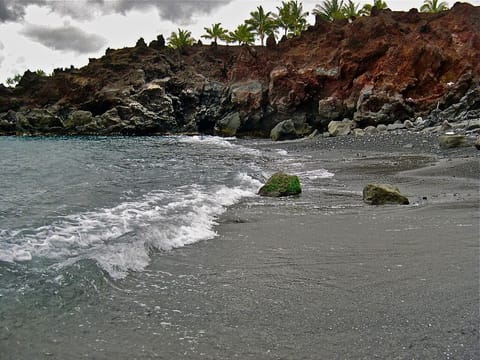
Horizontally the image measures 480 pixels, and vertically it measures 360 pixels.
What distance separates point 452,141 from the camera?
620 inches

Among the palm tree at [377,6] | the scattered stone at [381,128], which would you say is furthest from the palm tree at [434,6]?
the scattered stone at [381,128]

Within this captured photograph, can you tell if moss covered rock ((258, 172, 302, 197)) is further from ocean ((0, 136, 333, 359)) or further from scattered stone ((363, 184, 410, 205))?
scattered stone ((363, 184, 410, 205))

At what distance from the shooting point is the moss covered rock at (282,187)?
938cm

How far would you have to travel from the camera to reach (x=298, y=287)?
3.95 metres

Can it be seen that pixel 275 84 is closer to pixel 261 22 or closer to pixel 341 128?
pixel 341 128

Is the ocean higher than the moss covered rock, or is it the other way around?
the moss covered rock


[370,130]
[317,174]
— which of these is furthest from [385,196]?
[370,130]

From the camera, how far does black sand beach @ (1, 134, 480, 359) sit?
9.29ft

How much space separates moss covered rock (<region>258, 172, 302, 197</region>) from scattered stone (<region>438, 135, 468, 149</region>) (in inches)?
351

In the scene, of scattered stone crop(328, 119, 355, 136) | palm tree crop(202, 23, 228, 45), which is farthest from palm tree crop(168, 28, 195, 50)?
scattered stone crop(328, 119, 355, 136)

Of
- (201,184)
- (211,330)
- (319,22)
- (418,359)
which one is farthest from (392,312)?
(319,22)

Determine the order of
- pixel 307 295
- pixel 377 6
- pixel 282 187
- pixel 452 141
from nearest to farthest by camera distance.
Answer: pixel 307 295, pixel 282 187, pixel 452 141, pixel 377 6

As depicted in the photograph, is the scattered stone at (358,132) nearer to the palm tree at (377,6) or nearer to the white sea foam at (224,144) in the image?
the white sea foam at (224,144)

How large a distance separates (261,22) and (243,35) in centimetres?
338
